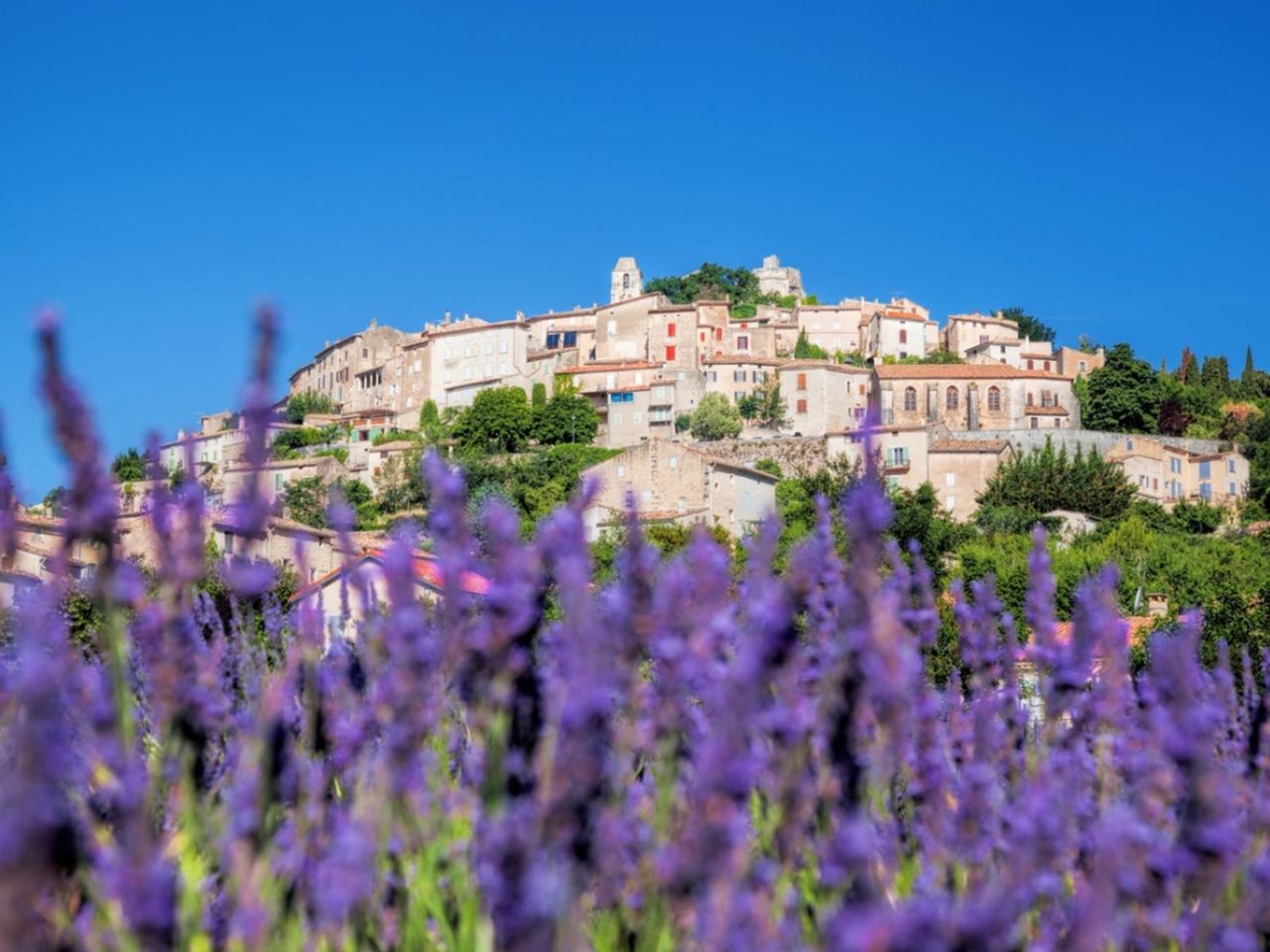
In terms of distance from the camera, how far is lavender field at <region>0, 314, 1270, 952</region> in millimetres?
1794

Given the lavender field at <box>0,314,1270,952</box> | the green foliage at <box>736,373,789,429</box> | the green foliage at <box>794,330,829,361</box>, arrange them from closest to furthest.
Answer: the lavender field at <box>0,314,1270,952</box>
the green foliage at <box>736,373,789,429</box>
the green foliage at <box>794,330,829,361</box>

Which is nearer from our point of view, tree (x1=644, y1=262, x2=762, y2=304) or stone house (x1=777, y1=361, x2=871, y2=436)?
stone house (x1=777, y1=361, x2=871, y2=436)

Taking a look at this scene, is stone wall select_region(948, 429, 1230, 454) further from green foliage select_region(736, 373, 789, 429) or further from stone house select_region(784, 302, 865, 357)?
stone house select_region(784, 302, 865, 357)

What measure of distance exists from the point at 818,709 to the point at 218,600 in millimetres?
14212

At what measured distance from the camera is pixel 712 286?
10231 cm

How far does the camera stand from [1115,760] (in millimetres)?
3090

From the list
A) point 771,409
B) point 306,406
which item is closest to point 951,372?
point 771,409

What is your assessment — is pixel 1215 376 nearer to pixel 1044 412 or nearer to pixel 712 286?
pixel 1044 412

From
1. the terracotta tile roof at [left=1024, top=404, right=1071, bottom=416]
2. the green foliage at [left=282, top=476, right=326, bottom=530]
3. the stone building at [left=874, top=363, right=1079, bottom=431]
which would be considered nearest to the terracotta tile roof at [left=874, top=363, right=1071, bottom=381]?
the stone building at [left=874, top=363, right=1079, bottom=431]

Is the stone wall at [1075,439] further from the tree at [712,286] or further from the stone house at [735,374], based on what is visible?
the tree at [712,286]

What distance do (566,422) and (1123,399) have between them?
26.0 meters

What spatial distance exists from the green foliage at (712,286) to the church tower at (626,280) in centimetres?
523

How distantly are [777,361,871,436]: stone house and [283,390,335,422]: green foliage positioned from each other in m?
28.5

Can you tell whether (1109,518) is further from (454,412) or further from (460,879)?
(460,879)
